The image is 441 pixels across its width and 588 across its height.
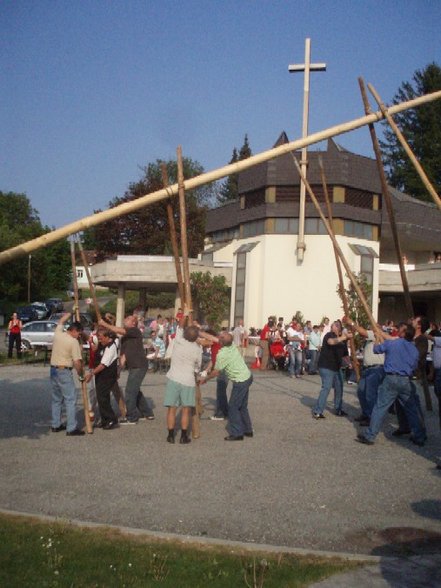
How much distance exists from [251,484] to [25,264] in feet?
222

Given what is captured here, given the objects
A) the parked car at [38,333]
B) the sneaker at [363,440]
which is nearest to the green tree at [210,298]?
the parked car at [38,333]

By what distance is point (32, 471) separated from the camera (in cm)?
863

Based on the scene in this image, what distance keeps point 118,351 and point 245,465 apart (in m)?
4.16

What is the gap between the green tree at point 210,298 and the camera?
3519 centimetres

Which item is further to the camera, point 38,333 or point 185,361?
point 38,333

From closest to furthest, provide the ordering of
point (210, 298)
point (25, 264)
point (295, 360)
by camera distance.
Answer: point (295, 360) → point (210, 298) → point (25, 264)

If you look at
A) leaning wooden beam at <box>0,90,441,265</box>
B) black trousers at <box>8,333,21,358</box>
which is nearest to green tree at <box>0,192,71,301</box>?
black trousers at <box>8,333,21,358</box>

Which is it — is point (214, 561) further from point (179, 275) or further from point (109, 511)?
point (179, 275)

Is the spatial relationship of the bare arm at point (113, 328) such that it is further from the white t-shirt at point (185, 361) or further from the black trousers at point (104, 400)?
the white t-shirt at point (185, 361)

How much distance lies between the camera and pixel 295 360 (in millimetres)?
22000

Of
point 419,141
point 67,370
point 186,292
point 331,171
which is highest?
point 419,141

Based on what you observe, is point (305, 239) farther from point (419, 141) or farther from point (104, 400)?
point (419, 141)

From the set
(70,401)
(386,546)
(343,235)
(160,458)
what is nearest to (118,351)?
(70,401)

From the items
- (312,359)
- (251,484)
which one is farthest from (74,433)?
(312,359)
